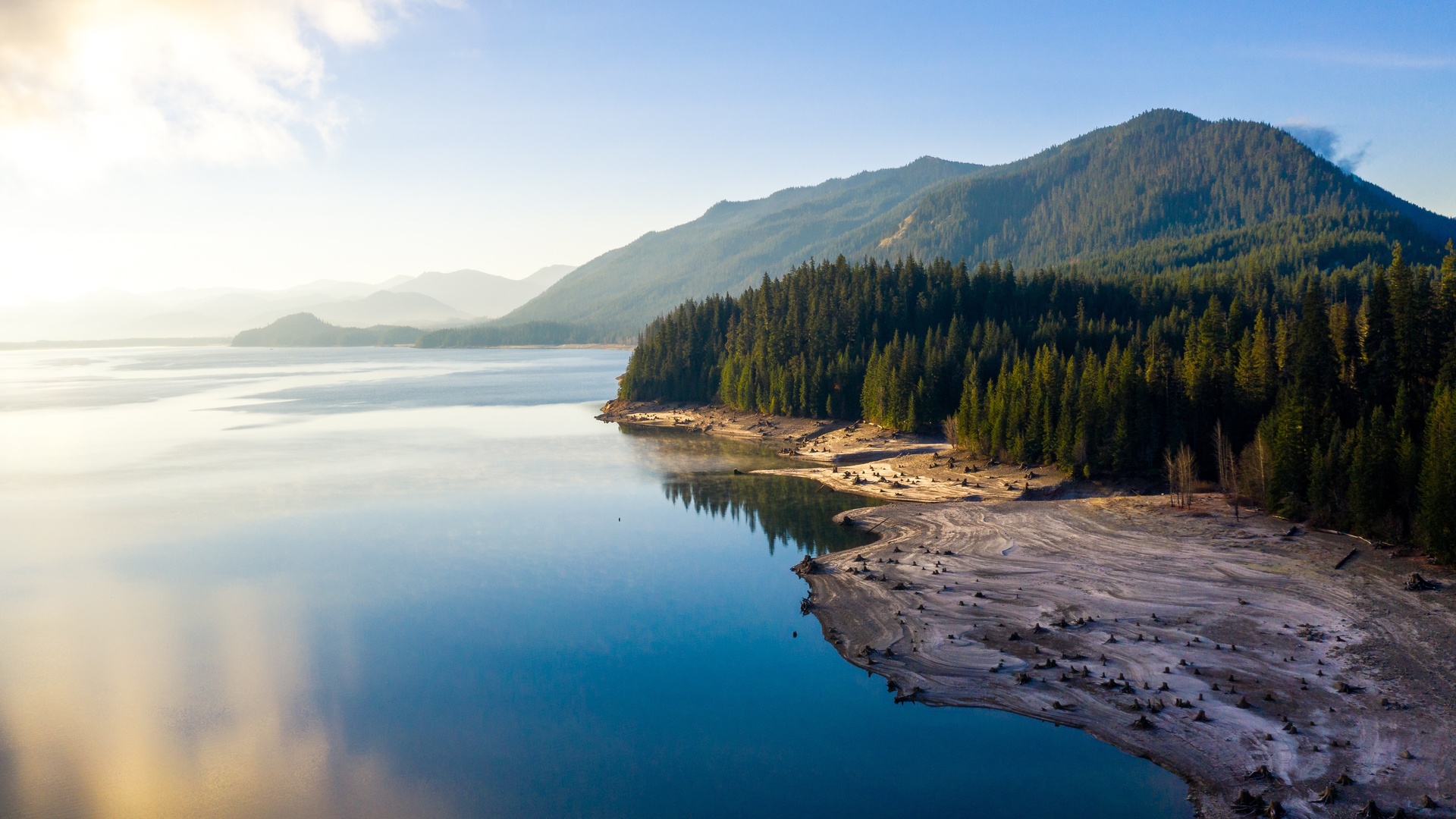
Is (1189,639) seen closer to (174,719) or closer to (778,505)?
(778,505)

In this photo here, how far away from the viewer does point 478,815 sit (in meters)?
24.5

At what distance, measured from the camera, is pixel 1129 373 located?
211 ft

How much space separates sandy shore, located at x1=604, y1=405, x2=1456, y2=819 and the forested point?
3.99 m

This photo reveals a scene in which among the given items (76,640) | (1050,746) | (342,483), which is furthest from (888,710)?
(342,483)

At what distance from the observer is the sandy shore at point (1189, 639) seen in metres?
25.2

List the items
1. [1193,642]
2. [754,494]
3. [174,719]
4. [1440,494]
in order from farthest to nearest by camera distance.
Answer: [754,494] → [1440,494] → [1193,642] → [174,719]

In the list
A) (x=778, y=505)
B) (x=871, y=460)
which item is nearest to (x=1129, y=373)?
(x=871, y=460)

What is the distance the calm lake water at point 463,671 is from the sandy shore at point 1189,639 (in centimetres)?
180

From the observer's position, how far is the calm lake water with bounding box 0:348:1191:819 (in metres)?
25.6

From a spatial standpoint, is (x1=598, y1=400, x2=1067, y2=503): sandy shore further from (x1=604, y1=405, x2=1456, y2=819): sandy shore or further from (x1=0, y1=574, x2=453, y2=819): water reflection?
(x1=0, y1=574, x2=453, y2=819): water reflection

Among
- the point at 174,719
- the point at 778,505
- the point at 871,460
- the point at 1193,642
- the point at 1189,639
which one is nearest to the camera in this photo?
the point at 174,719

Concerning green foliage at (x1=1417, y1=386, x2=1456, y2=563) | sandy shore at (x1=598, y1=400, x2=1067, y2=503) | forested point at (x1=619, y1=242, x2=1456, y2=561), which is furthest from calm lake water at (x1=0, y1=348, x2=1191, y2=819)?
green foliage at (x1=1417, y1=386, x2=1456, y2=563)

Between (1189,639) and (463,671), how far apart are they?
2888cm

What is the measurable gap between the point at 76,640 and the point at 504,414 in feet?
310
